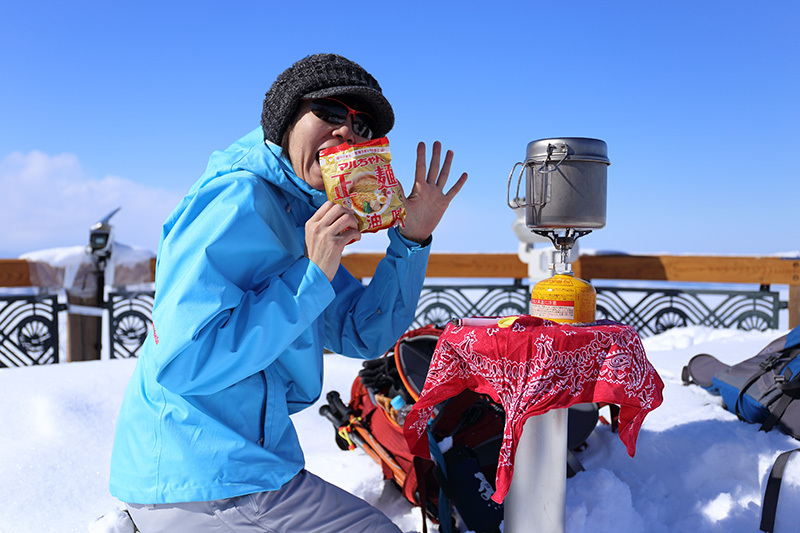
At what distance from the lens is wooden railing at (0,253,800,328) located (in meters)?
4.95

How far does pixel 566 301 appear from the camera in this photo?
1.62 m

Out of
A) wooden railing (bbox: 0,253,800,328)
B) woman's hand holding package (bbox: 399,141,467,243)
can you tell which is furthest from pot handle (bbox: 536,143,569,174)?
wooden railing (bbox: 0,253,800,328)

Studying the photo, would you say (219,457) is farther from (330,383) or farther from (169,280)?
(330,383)

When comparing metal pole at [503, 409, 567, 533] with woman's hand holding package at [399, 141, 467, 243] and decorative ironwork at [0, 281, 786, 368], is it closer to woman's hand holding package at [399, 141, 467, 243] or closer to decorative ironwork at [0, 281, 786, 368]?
woman's hand holding package at [399, 141, 467, 243]

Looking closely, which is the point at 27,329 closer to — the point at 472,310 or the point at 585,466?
the point at 472,310

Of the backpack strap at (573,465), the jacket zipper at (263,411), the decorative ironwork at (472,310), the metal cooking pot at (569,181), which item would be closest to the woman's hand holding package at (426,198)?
the metal cooking pot at (569,181)

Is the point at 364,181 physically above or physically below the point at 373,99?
below

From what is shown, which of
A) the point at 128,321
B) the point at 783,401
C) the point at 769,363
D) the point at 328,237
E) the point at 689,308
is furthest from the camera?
the point at 689,308

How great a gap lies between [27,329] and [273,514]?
416 cm

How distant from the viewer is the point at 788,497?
211 centimetres

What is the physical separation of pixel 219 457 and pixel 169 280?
43cm

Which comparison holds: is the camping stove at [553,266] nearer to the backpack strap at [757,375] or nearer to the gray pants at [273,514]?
the gray pants at [273,514]

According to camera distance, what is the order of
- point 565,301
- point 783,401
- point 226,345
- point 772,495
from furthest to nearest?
point 783,401
point 772,495
point 565,301
point 226,345

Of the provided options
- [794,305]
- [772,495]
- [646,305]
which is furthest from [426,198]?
[794,305]
